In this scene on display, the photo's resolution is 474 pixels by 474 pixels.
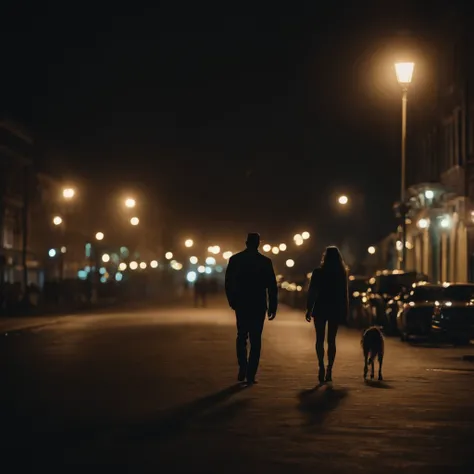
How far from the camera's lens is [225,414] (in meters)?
13.9

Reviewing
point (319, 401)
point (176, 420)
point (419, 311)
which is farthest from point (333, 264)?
point (419, 311)

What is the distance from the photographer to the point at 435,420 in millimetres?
13453

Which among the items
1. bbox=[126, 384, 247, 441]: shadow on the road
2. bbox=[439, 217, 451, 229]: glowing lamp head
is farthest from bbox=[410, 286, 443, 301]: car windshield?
bbox=[439, 217, 451, 229]: glowing lamp head

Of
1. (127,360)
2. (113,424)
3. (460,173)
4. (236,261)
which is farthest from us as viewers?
(460,173)

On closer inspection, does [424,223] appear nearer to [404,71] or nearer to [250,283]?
[404,71]

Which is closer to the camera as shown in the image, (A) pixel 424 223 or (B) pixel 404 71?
(B) pixel 404 71

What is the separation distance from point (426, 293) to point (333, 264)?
13463 mm

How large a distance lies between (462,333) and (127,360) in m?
9.24

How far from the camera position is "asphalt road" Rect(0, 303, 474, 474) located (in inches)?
413

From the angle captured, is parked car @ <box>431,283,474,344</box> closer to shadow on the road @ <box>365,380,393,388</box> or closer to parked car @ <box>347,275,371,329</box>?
parked car @ <box>347,275,371,329</box>

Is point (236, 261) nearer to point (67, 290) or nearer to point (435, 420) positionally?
point (435, 420)

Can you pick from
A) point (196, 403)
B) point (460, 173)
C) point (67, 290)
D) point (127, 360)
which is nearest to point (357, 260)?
point (67, 290)

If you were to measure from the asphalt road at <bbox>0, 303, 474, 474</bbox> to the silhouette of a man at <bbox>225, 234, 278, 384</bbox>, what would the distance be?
0.59 meters

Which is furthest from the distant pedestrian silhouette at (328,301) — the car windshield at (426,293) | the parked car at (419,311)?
the car windshield at (426,293)
